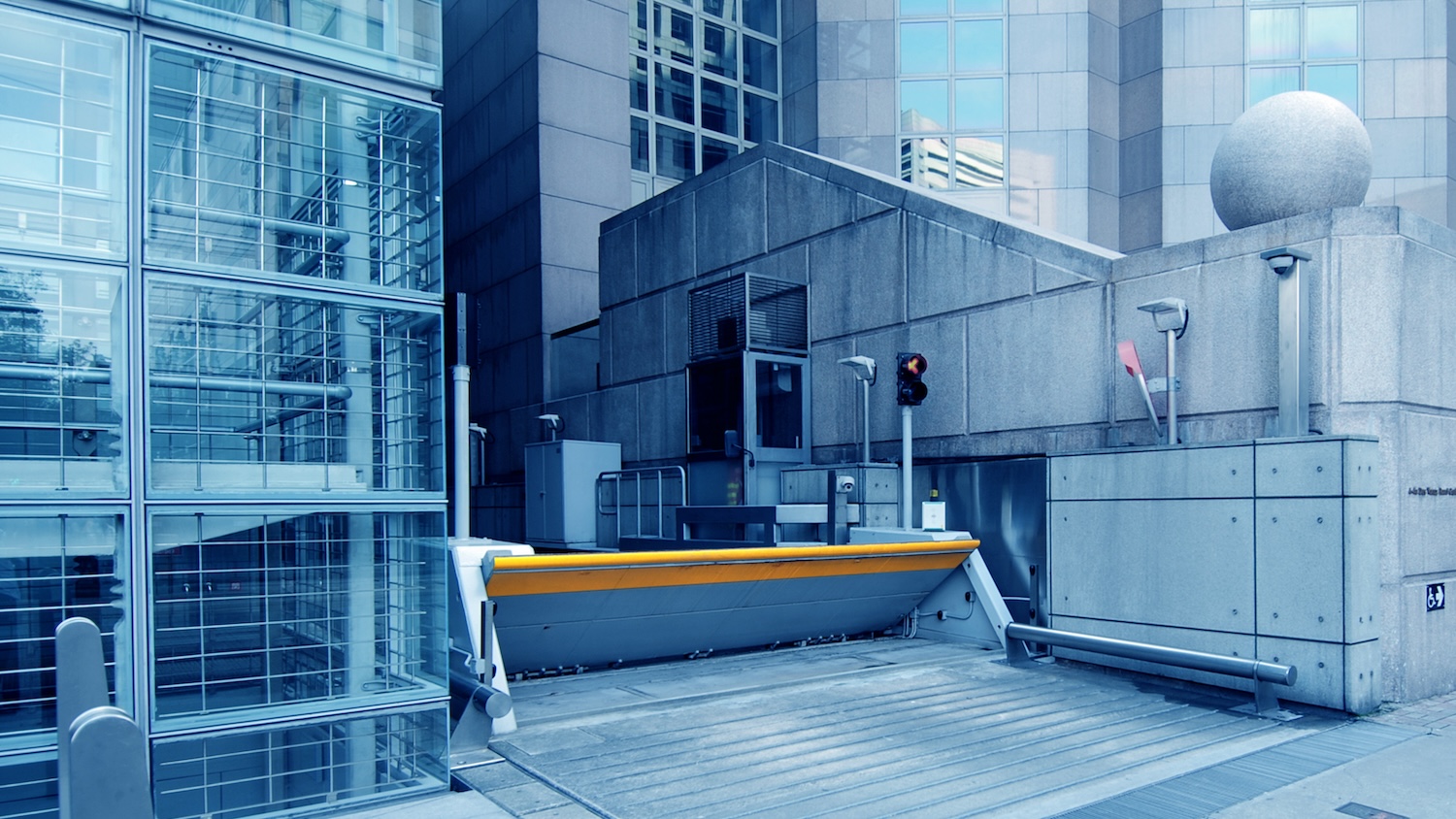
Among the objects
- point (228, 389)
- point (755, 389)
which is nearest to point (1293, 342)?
point (755, 389)

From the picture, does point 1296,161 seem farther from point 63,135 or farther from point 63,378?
point 63,378

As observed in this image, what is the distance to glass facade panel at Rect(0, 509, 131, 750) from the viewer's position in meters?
4.17

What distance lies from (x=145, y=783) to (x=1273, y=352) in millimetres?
7969

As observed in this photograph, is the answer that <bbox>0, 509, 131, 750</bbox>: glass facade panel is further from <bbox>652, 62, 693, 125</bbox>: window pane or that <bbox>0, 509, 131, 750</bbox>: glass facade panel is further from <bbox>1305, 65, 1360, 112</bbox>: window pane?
<bbox>1305, 65, 1360, 112</bbox>: window pane

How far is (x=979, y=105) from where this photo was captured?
23.5 meters

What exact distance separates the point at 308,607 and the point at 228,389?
1.16 metres

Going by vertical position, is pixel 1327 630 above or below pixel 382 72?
below

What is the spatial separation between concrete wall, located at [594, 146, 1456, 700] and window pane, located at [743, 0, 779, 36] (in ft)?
37.9

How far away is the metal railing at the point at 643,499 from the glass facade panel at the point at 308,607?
8490mm

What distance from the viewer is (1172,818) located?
15.9ft

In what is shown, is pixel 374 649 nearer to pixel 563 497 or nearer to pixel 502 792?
pixel 502 792

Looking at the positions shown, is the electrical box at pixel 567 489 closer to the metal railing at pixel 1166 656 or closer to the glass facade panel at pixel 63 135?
the metal railing at pixel 1166 656

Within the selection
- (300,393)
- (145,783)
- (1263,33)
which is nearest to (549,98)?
(1263,33)

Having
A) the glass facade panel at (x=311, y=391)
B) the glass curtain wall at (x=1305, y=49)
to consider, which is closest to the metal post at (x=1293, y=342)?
the glass facade panel at (x=311, y=391)
